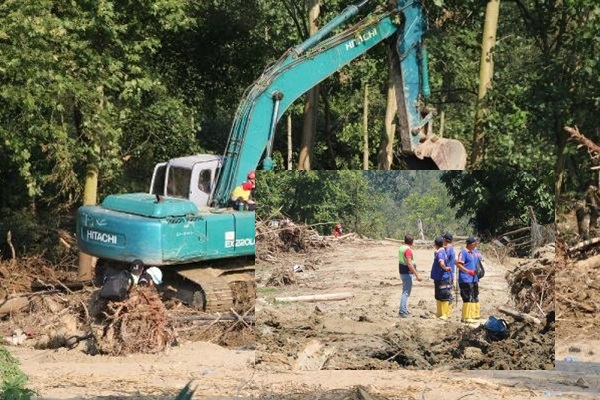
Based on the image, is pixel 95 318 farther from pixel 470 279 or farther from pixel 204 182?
pixel 470 279

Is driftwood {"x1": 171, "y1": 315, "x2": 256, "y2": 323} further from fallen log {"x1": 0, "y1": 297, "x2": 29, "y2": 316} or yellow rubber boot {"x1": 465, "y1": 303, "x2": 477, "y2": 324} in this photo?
yellow rubber boot {"x1": 465, "y1": 303, "x2": 477, "y2": 324}

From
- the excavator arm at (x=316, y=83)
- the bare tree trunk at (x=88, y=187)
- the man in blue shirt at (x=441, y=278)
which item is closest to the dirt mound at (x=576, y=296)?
the excavator arm at (x=316, y=83)

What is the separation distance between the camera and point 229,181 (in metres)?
22.6

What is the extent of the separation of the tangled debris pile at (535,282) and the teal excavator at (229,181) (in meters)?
6.57

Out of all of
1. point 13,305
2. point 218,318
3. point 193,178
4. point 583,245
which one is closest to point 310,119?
point 193,178

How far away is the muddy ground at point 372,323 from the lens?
13797 millimetres

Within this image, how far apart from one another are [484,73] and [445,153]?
19.3ft

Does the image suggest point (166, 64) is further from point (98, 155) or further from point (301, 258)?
point (301, 258)

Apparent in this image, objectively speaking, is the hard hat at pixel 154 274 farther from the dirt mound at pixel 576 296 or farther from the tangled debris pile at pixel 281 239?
the dirt mound at pixel 576 296

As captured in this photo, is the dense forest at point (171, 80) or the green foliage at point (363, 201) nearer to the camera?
the green foliage at point (363, 201)

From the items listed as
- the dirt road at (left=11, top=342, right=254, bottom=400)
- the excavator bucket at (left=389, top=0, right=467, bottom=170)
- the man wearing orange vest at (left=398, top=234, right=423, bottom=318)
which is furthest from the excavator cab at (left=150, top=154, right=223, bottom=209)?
the man wearing orange vest at (left=398, top=234, right=423, bottom=318)

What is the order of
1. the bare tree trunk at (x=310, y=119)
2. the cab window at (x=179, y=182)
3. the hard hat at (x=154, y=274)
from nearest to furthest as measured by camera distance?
the hard hat at (x=154, y=274) → the cab window at (x=179, y=182) → the bare tree trunk at (x=310, y=119)

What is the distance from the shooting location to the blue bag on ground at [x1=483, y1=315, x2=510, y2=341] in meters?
13.9

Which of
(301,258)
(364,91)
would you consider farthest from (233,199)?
(364,91)
